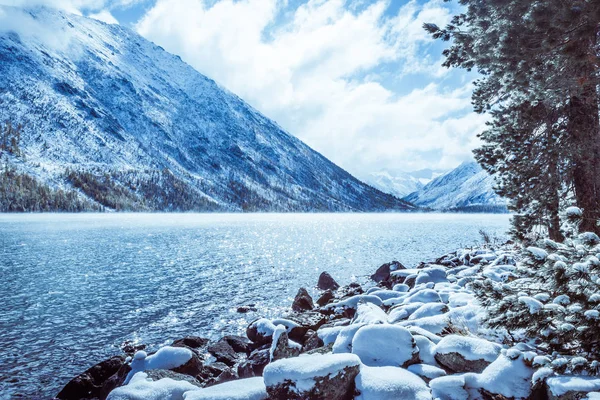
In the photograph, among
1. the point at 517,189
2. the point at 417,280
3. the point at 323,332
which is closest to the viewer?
the point at 323,332

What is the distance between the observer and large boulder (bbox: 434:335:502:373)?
6.71 meters

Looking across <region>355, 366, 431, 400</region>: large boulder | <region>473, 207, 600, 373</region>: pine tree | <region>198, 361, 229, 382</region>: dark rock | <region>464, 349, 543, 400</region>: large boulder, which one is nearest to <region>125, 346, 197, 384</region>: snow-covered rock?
<region>198, 361, 229, 382</region>: dark rock

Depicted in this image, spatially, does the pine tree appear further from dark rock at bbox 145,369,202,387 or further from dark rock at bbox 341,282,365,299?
dark rock at bbox 341,282,365,299

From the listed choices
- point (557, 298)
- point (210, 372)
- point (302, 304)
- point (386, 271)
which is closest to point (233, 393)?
point (210, 372)

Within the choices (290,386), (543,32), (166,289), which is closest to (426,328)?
(290,386)

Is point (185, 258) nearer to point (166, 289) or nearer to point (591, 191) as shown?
point (166, 289)

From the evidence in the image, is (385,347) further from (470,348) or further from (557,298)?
(557,298)

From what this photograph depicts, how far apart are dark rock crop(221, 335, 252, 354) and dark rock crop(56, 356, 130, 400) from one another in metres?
3.80

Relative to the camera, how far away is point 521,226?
47.4 feet

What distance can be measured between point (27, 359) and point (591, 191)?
1880cm

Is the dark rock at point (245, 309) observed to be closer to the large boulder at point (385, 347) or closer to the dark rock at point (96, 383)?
the dark rock at point (96, 383)

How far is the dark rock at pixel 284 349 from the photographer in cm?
1027

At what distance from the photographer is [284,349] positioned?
10445 mm

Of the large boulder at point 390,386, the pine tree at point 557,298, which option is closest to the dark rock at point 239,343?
the large boulder at point 390,386
